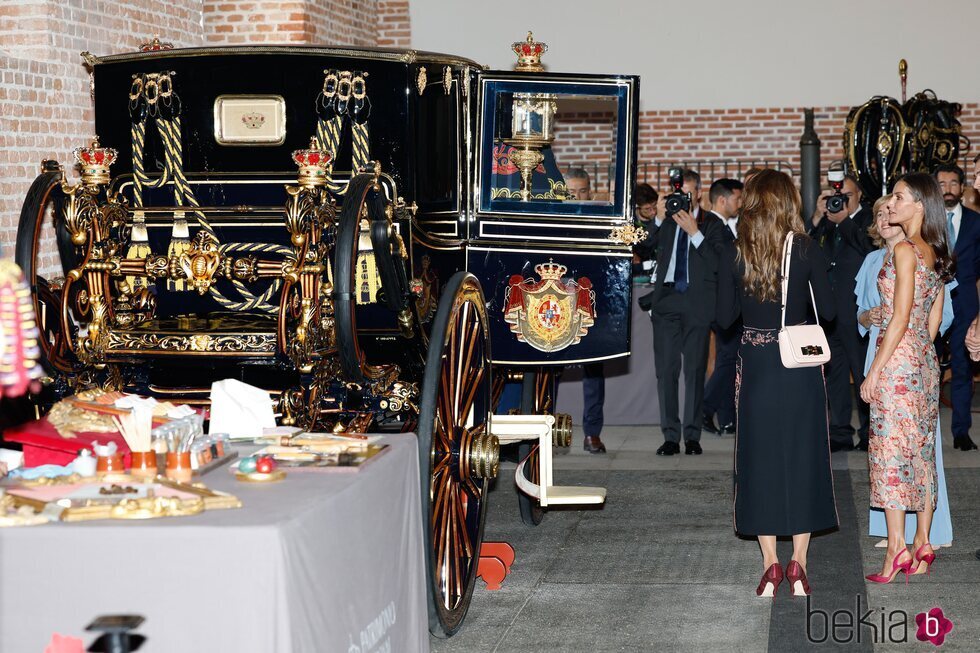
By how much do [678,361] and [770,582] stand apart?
3.66m

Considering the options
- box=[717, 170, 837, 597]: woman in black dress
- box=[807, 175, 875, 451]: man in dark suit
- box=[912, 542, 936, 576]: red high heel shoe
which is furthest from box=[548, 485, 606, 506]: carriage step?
box=[807, 175, 875, 451]: man in dark suit

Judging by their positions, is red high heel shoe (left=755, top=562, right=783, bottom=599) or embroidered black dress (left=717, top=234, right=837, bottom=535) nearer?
embroidered black dress (left=717, top=234, right=837, bottom=535)

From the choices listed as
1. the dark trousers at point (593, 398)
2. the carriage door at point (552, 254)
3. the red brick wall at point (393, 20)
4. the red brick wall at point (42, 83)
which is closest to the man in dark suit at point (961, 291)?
the dark trousers at point (593, 398)

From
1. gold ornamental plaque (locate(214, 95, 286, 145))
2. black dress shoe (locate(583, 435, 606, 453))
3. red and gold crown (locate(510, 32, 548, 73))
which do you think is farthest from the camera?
black dress shoe (locate(583, 435, 606, 453))

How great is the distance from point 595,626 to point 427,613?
110 centimetres

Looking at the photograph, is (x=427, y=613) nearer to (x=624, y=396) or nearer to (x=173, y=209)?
(x=173, y=209)

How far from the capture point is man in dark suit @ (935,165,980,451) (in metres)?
8.48

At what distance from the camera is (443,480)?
4.73 metres

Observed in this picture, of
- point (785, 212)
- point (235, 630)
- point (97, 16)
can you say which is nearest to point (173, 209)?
point (785, 212)

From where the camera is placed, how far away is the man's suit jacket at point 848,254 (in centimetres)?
889

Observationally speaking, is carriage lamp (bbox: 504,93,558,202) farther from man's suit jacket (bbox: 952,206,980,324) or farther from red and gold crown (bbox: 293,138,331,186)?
man's suit jacket (bbox: 952,206,980,324)

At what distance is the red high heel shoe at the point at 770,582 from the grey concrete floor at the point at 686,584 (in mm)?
56

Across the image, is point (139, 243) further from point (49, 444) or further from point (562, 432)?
point (562, 432)

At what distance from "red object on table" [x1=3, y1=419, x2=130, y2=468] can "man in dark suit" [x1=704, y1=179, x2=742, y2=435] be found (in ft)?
18.6
